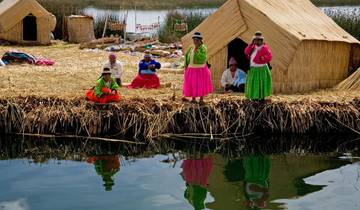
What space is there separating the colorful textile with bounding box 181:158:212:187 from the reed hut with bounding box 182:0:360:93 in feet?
9.54

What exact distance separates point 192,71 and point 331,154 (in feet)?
8.09

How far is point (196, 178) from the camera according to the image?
7.52 meters

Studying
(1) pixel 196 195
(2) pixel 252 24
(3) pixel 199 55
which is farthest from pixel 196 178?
(2) pixel 252 24

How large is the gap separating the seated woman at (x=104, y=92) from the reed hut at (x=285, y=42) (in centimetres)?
240

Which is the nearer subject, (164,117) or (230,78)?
(164,117)

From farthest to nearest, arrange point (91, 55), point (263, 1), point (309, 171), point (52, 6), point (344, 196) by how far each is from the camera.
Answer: point (52, 6)
point (91, 55)
point (263, 1)
point (309, 171)
point (344, 196)

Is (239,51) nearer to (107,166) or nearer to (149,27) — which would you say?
(107,166)

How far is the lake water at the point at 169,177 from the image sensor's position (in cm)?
661

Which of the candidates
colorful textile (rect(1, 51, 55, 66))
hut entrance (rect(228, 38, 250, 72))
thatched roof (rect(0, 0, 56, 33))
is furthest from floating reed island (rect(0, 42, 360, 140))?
thatched roof (rect(0, 0, 56, 33))

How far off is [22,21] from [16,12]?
0.49m

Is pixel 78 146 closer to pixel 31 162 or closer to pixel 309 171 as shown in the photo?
pixel 31 162

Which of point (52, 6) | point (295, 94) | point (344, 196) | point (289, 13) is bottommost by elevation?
point (344, 196)

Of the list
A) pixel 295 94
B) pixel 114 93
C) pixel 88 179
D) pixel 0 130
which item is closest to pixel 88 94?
pixel 114 93

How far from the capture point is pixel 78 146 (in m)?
8.84
